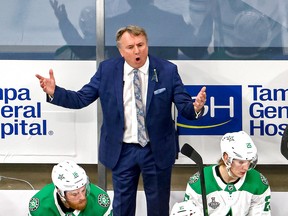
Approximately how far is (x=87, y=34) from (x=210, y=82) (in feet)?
2.84

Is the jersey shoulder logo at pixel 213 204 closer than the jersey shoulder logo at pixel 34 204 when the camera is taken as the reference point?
No

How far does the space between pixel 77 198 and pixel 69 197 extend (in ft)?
0.15

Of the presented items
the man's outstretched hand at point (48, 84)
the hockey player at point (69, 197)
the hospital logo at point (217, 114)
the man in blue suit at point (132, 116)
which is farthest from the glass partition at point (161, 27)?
the hockey player at point (69, 197)

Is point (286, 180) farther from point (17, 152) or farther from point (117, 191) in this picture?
point (17, 152)

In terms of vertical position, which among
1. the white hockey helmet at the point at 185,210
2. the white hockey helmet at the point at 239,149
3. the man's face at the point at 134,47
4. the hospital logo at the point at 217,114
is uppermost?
the man's face at the point at 134,47

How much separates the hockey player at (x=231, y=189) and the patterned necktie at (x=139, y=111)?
40cm

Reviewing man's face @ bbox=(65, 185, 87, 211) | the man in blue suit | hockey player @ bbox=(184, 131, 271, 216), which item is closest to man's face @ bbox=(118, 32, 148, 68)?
the man in blue suit

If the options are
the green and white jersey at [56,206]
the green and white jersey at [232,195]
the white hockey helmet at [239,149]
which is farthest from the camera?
the green and white jersey at [232,195]

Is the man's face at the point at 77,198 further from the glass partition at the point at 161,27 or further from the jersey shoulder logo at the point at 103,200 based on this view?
the glass partition at the point at 161,27

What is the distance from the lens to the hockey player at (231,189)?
15.7 ft

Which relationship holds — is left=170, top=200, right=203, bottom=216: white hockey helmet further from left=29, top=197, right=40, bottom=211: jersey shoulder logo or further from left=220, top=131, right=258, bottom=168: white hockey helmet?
left=29, top=197, right=40, bottom=211: jersey shoulder logo

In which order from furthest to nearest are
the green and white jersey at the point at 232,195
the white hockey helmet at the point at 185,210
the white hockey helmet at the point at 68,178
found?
1. the green and white jersey at the point at 232,195
2. the white hockey helmet at the point at 68,178
3. the white hockey helmet at the point at 185,210

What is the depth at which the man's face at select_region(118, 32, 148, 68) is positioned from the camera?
15.9 ft

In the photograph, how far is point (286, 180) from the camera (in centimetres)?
578
